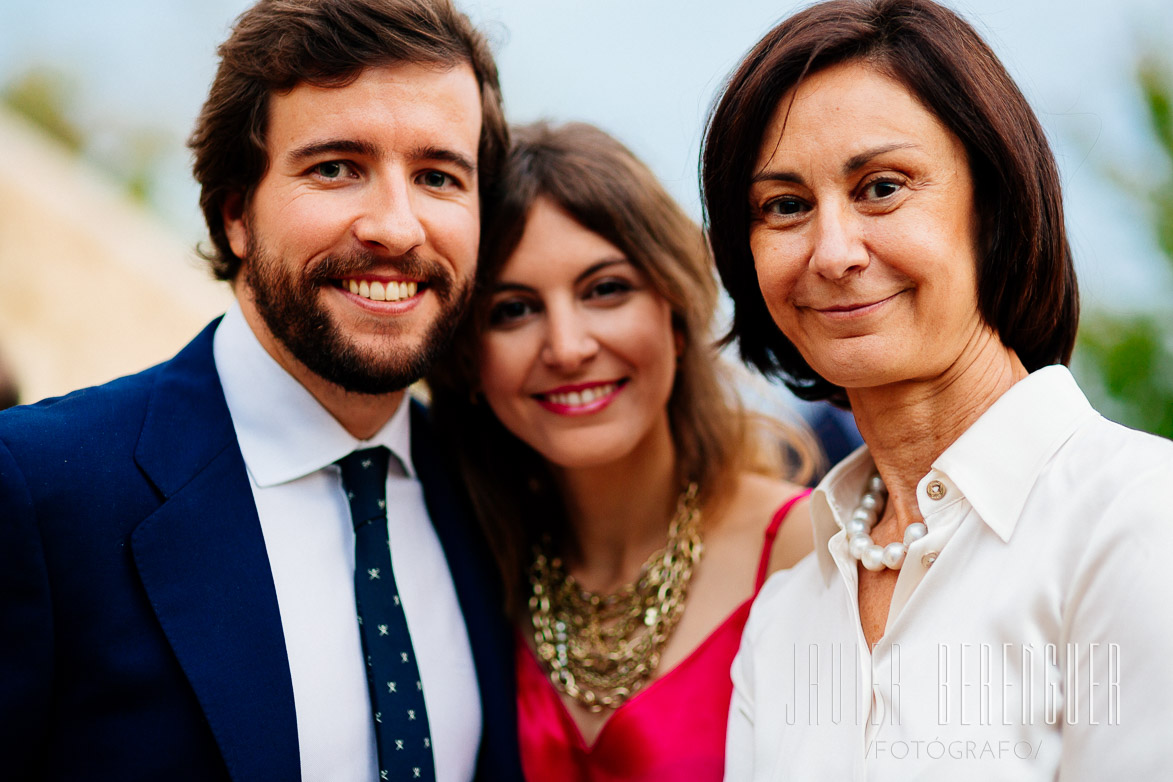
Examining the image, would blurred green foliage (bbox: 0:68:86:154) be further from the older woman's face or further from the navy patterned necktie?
the older woman's face

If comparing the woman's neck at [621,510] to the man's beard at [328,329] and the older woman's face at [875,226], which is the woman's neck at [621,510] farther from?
the older woman's face at [875,226]

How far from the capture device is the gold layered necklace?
2.61m

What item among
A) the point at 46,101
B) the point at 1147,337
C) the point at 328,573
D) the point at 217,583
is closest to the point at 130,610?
the point at 217,583

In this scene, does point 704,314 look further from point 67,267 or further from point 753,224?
point 67,267

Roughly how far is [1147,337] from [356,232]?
4.45 meters

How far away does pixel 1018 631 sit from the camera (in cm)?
148

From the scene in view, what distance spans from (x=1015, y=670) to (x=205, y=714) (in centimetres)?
140

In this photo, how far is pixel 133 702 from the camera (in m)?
1.78

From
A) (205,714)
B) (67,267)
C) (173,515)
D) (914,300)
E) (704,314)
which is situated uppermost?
(67,267)

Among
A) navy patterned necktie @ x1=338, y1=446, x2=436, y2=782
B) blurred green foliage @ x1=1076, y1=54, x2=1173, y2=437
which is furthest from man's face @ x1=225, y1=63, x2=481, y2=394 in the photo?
blurred green foliage @ x1=1076, y1=54, x2=1173, y2=437

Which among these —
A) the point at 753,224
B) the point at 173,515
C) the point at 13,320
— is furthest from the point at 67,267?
the point at 753,224

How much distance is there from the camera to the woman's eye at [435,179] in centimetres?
236

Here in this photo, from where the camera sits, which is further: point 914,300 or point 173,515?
point 173,515

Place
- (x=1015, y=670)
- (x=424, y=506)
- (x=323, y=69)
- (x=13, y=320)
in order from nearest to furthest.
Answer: (x=1015, y=670), (x=323, y=69), (x=424, y=506), (x=13, y=320)
